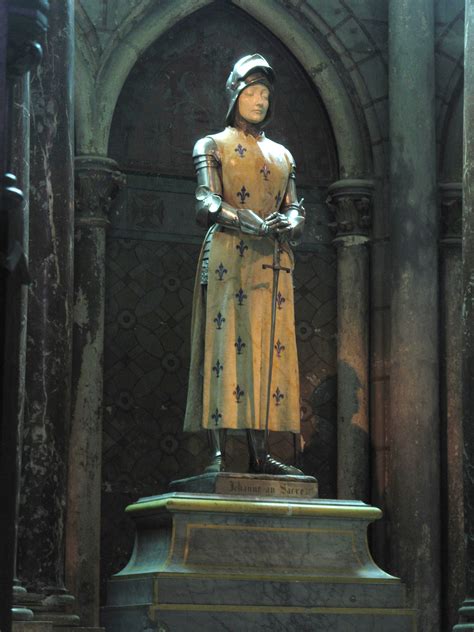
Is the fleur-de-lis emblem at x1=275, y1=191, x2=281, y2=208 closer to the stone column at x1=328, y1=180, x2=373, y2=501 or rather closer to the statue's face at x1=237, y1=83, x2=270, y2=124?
the statue's face at x1=237, y1=83, x2=270, y2=124

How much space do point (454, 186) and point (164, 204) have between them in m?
2.25

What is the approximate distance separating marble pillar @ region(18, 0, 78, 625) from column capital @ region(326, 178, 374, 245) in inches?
130

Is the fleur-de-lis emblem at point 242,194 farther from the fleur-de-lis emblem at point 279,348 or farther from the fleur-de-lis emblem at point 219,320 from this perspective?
the fleur-de-lis emblem at point 279,348

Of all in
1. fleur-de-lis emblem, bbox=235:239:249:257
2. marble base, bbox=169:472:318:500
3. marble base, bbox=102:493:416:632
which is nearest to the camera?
marble base, bbox=102:493:416:632

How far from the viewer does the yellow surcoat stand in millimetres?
9180

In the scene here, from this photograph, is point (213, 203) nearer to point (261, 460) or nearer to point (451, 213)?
point (261, 460)

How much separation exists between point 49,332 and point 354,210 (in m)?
3.90

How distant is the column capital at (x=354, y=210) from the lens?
41.8ft

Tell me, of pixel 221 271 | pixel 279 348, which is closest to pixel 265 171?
pixel 221 271

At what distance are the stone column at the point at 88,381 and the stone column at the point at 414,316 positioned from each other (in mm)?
2183

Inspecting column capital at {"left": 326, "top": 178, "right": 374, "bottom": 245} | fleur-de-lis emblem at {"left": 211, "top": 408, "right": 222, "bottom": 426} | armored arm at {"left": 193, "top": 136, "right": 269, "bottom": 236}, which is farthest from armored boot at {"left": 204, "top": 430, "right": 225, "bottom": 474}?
column capital at {"left": 326, "top": 178, "right": 374, "bottom": 245}

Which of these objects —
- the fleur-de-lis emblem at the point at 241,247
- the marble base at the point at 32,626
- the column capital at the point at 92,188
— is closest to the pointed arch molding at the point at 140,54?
the column capital at the point at 92,188

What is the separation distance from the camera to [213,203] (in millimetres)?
9156

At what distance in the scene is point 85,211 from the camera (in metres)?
12.0
